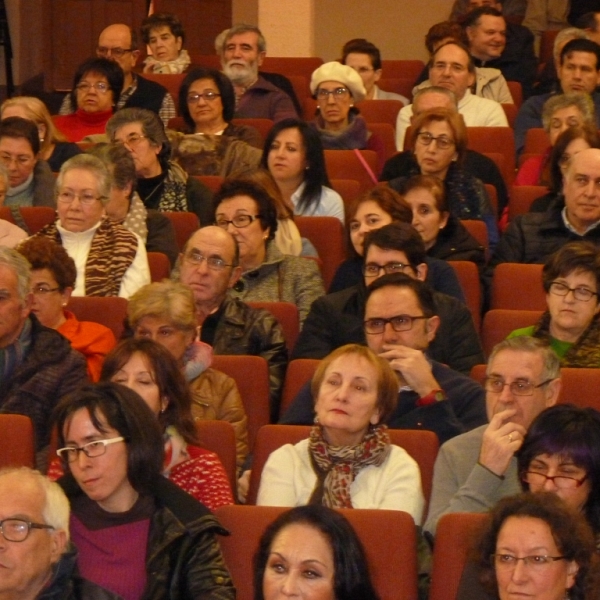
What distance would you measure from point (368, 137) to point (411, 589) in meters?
3.49

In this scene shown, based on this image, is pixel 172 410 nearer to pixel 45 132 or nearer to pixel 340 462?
pixel 340 462

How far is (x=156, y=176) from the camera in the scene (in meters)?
5.04

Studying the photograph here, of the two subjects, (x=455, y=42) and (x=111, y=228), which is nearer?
(x=111, y=228)

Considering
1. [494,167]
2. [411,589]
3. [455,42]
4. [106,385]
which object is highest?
[455,42]

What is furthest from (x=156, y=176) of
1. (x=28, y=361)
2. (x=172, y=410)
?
(x=172, y=410)

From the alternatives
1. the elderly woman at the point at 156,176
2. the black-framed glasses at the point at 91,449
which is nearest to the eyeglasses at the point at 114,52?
the elderly woman at the point at 156,176

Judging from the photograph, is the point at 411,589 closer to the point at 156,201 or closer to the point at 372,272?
the point at 372,272

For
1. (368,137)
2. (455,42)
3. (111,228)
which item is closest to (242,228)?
(111,228)

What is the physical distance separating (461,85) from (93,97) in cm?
152

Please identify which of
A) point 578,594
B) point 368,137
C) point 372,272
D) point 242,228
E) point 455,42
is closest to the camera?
point 578,594

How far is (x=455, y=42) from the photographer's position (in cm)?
639

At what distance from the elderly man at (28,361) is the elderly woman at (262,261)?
89 centimetres

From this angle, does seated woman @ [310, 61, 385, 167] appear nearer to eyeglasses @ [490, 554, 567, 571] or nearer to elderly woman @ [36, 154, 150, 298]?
elderly woman @ [36, 154, 150, 298]

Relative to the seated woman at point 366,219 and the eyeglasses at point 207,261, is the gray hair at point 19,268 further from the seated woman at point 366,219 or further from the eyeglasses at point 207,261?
the seated woman at point 366,219
